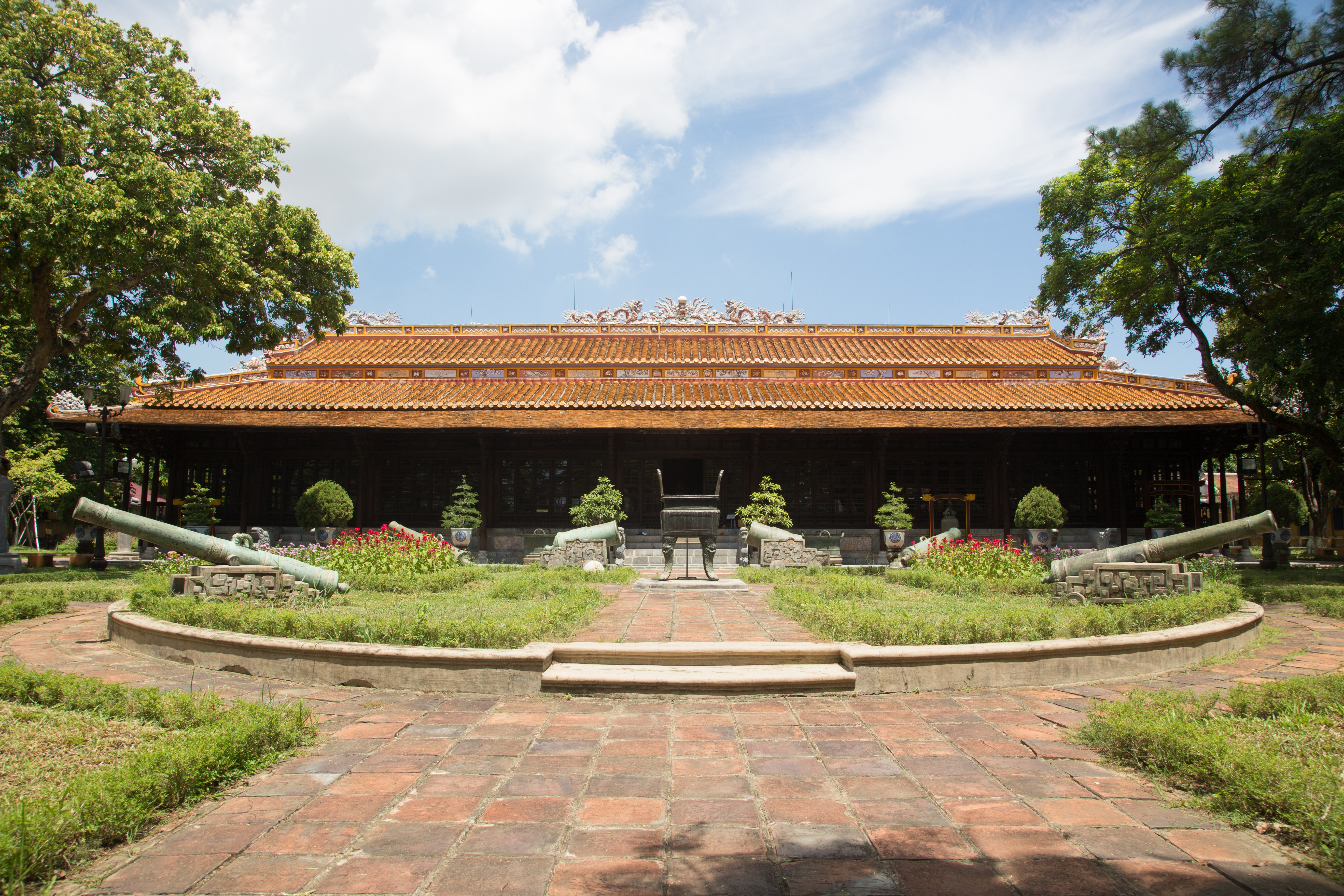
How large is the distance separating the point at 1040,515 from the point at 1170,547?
9.08 m

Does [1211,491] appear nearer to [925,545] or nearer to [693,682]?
[925,545]

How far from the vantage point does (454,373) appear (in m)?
21.5

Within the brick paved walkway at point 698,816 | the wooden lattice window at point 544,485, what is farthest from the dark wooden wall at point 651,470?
the brick paved walkway at point 698,816

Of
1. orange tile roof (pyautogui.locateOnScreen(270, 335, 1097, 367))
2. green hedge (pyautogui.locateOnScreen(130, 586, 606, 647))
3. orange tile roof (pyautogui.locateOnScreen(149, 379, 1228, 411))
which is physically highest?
orange tile roof (pyautogui.locateOnScreen(270, 335, 1097, 367))

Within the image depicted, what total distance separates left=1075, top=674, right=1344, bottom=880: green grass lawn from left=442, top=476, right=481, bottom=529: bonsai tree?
1517 centimetres

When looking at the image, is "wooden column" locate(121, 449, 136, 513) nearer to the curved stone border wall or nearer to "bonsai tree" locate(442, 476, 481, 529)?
"bonsai tree" locate(442, 476, 481, 529)

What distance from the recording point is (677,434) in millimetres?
19141

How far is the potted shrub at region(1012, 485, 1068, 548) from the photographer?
1694 cm

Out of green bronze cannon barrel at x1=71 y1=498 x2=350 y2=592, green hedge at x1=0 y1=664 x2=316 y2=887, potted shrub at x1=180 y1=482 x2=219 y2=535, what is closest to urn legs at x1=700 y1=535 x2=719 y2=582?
green bronze cannon barrel at x1=71 y1=498 x2=350 y2=592

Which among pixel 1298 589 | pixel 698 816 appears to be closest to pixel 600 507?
pixel 1298 589

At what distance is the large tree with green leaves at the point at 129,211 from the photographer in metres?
11.3

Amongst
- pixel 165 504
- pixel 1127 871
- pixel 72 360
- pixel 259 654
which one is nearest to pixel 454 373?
pixel 165 504

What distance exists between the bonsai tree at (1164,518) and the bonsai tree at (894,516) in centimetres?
572

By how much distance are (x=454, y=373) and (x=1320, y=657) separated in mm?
19865
